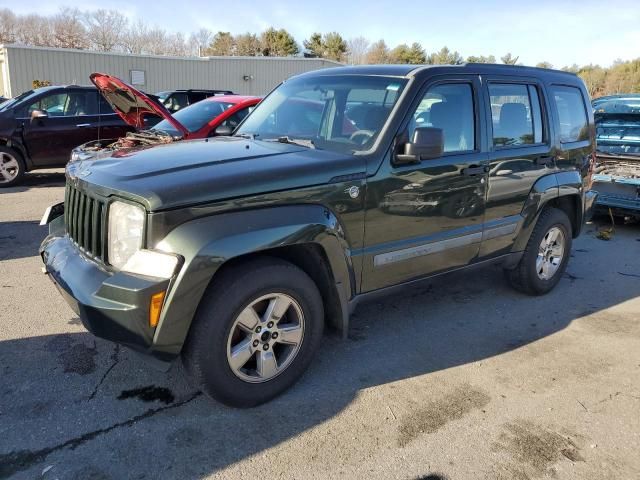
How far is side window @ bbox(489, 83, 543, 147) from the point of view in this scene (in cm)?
419

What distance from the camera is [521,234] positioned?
4.55 m

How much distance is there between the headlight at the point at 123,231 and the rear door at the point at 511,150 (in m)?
2.64

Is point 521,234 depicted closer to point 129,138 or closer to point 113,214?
point 113,214

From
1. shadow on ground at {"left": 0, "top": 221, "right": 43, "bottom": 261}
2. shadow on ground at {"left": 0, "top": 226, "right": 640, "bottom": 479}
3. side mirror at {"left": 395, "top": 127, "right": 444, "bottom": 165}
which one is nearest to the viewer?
shadow on ground at {"left": 0, "top": 226, "right": 640, "bottom": 479}

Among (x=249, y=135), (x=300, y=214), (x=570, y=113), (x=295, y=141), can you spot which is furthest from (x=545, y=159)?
(x=300, y=214)

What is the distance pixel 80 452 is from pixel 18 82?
26.7 metres

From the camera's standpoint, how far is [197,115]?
7871 mm

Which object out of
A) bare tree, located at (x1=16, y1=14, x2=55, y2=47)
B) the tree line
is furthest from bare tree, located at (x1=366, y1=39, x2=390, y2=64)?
bare tree, located at (x1=16, y1=14, x2=55, y2=47)

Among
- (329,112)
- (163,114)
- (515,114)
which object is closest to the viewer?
(329,112)

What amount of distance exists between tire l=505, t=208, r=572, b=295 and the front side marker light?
11.1ft

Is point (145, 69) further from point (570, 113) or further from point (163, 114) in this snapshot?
point (570, 113)

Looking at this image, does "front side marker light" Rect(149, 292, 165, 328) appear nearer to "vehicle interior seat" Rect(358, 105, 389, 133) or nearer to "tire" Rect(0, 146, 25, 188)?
"vehicle interior seat" Rect(358, 105, 389, 133)

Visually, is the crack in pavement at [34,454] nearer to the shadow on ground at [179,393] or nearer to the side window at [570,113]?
the shadow on ground at [179,393]

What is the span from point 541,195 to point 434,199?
1438 mm
